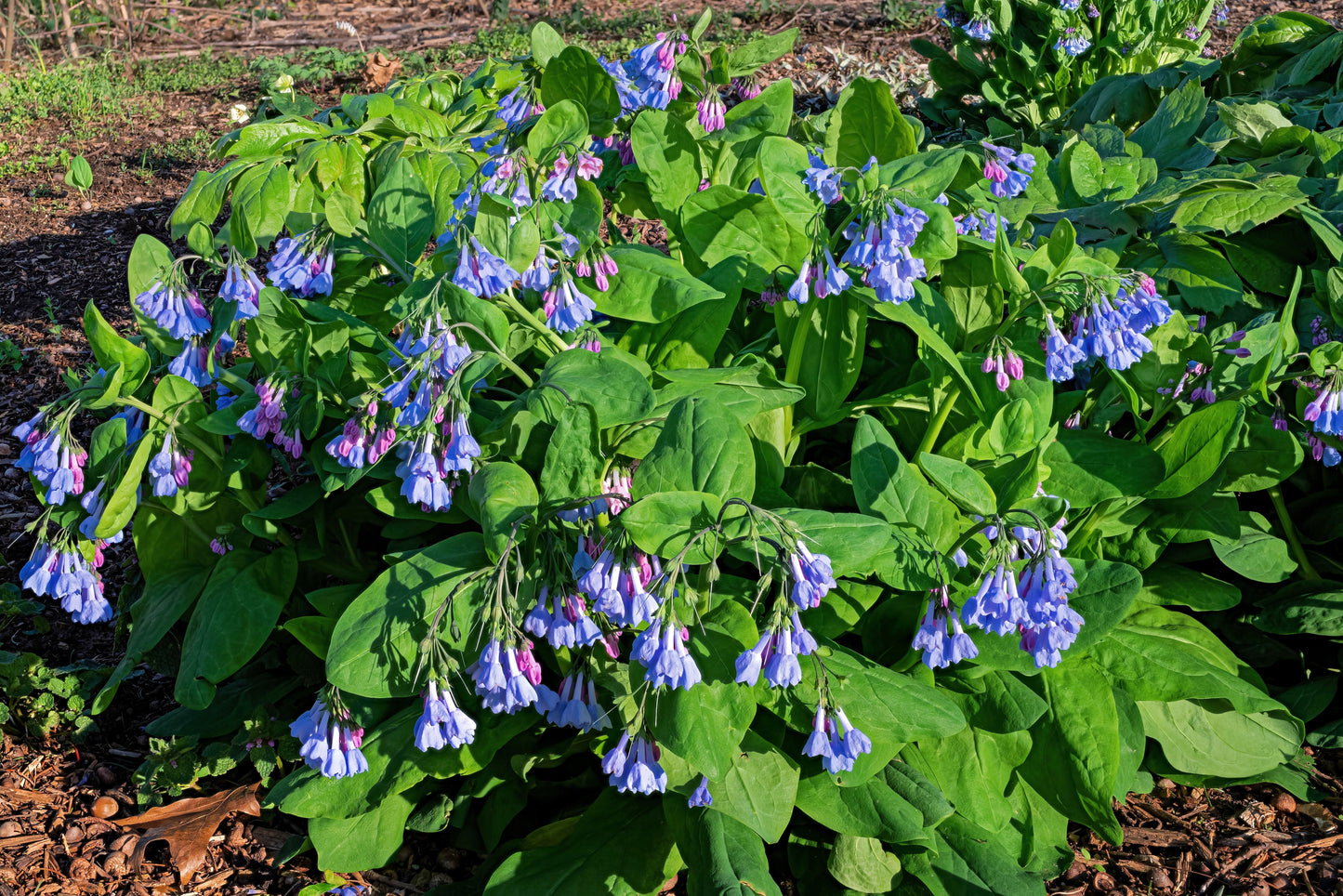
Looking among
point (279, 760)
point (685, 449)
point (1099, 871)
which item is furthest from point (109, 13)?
point (1099, 871)

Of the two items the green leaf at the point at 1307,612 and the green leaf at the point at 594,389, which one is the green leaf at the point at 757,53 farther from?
the green leaf at the point at 1307,612

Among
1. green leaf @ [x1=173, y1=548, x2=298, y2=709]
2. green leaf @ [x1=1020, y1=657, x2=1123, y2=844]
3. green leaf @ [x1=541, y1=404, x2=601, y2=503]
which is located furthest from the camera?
green leaf @ [x1=173, y1=548, x2=298, y2=709]

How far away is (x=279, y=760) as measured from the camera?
258 cm

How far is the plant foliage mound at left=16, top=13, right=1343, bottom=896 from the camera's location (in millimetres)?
1838

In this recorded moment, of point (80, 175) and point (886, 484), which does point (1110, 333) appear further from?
point (80, 175)

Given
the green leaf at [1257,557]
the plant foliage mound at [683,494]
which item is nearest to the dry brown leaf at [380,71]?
the plant foliage mound at [683,494]

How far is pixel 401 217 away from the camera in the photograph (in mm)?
2406

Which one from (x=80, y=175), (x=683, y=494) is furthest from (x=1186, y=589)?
(x=80, y=175)

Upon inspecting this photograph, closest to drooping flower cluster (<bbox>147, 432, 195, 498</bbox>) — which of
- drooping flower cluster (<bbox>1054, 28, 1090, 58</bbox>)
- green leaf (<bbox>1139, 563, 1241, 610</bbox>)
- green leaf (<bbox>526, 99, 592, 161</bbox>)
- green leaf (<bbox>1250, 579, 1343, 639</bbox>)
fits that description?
green leaf (<bbox>526, 99, 592, 161</bbox>)

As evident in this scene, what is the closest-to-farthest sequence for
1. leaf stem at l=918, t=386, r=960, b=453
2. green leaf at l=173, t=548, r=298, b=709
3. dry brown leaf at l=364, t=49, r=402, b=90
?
leaf stem at l=918, t=386, r=960, b=453
green leaf at l=173, t=548, r=298, b=709
dry brown leaf at l=364, t=49, r=402, b=90

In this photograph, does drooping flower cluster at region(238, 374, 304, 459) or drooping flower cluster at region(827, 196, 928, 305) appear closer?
drooping flower cluster at region(827, 196, 928, 305)

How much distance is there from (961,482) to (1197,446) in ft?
2.11

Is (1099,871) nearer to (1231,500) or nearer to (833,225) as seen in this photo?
(1231,500)

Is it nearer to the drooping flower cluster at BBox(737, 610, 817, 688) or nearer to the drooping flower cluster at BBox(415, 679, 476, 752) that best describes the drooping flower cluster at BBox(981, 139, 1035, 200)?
the drooping flower cluster at BBox(737, 610, 817, 688)
